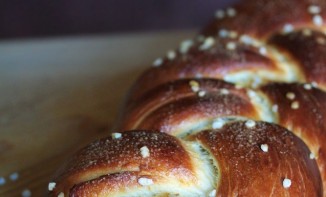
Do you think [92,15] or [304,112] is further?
[92,15]

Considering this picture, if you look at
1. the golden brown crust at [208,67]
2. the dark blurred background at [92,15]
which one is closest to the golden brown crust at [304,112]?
the golden brown crust at [208,67]

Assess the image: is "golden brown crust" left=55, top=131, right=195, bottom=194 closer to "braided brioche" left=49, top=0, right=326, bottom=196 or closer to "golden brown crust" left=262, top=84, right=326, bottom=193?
"braided brioche" left=49, top=0, right=326, bottom=196

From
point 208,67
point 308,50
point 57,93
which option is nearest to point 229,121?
point 208,67

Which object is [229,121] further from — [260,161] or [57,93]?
[57,93]

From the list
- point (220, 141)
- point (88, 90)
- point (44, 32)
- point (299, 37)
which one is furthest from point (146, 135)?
point (44, 32)

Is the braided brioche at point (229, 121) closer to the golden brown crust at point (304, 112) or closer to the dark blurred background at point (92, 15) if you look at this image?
the golden brown crust at point (304, 112)

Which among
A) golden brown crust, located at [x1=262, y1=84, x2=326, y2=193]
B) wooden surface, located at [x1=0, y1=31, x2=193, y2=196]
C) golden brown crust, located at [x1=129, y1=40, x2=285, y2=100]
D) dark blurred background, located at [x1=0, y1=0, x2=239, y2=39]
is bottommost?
golden brown crust, located at [x1=262, y1=84, x2=326, y2=193]

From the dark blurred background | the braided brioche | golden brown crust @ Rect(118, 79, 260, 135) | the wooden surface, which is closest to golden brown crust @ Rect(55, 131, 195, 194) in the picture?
the braided brioche

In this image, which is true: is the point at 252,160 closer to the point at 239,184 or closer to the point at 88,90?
the point at 239,184
